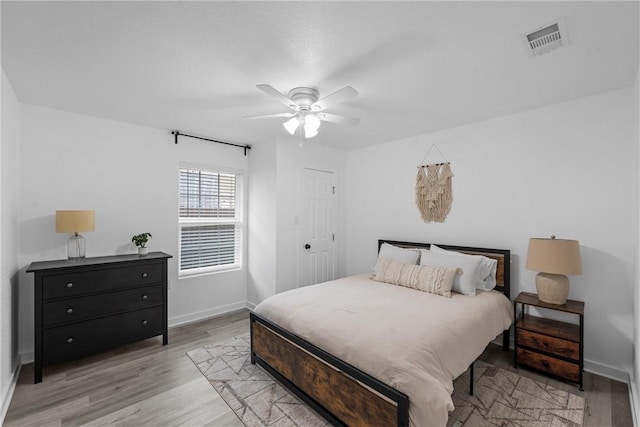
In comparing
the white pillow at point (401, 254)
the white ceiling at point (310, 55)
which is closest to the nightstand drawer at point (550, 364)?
the white pillow at point (401, 254)

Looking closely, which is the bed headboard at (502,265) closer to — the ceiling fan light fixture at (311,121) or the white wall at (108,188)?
the ceiling fan light fixture at (311,121)

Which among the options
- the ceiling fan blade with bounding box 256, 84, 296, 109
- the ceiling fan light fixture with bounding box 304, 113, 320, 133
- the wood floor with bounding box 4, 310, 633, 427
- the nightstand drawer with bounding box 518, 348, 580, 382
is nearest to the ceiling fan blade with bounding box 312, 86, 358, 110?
the ceiling fan light fixture with bounding box 304, 113, 320, 133

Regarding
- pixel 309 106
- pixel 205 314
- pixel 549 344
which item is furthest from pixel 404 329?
pixel 205 314

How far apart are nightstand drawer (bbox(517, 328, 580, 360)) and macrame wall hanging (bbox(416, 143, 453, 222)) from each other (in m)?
1.48

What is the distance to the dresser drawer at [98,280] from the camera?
8.45ft

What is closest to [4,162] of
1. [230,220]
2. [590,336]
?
[230,220]

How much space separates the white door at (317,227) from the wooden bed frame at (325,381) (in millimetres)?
1641

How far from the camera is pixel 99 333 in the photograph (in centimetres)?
281

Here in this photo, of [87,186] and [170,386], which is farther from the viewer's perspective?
[87,186]

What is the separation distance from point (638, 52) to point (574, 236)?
4.96 feet

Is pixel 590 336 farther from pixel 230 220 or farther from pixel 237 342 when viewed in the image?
pixel 230 220

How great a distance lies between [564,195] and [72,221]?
4609 millimetres

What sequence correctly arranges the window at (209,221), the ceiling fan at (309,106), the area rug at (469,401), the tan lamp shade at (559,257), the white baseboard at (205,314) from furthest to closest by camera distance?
the window at (209,221) < the white baseboard at (205,314) < the tan lamp shade at (559,257) < the ceiling fan at (309,106) < the area rug at (469,401)

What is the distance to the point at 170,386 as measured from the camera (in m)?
2.44
